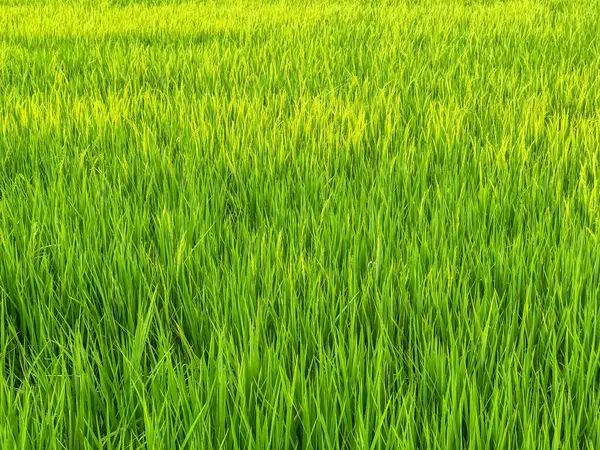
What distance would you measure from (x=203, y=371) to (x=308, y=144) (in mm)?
1133

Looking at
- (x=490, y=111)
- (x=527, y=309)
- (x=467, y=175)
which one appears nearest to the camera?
(x=527, y=309)

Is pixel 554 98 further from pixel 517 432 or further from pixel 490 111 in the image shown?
pixel 517 432

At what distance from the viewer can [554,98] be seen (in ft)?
8.33

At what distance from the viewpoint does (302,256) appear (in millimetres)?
1119

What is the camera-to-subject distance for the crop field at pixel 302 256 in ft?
2.63

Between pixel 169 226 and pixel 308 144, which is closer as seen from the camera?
pixel 169 226

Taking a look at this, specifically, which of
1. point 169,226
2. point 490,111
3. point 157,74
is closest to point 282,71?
point 157,74

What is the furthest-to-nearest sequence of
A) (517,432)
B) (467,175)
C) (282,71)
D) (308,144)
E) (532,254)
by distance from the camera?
(282,71)
(308,144)
(467,175)
(532,254)
(517,432)

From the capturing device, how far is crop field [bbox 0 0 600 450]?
0.80m

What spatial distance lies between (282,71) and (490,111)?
1.08 metres

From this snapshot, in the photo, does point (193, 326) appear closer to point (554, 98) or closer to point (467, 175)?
point (467, 175)

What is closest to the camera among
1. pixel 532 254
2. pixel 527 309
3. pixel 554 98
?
pixel 527 309

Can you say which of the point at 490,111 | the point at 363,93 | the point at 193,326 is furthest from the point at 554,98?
the point at 193,326

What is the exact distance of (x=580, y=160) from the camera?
1.76 m
